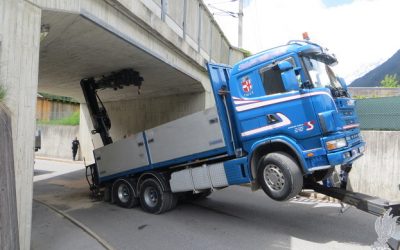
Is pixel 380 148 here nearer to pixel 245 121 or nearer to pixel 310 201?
pixel 310 201

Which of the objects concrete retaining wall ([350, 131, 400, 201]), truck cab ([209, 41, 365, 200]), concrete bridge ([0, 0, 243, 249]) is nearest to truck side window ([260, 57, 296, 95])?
truck cab ([209, 41, 365, 200])

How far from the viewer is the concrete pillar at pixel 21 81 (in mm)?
5105

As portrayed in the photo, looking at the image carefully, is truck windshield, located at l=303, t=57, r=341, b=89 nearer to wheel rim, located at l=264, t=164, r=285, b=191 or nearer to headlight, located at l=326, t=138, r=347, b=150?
headlight, located at l=326, t=138, r=347, b=150

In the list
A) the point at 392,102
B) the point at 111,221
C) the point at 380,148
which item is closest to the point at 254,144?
the point at 111,221

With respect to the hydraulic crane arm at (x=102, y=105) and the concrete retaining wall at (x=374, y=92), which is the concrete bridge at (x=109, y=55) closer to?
the hydraulic crane arm at (x=102, y=105)

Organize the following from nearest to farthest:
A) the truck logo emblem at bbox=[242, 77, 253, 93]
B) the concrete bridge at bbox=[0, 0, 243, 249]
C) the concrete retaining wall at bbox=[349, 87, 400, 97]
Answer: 1. the concrete bridge at bbox=[0, 0, 243, 249]
2. the truck logo emblem at bbox=[242, 77, 253, 93]
3. the concrete retaining wall at bbox=[349, 87, 400, 97]

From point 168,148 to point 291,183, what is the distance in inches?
136

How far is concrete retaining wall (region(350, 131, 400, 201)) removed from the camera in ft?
34.1

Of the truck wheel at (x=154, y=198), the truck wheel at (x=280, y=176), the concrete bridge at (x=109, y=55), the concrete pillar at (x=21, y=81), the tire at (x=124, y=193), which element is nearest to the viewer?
the concrete pillar at (x=21, y=81)

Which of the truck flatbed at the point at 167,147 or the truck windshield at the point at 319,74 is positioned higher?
the truck windshield at the point at 319,74

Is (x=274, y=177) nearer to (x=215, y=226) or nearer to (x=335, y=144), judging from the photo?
(x=335, y=144)

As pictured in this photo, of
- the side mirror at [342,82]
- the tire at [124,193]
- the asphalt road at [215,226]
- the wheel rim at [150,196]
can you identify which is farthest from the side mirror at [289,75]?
the tire at [124,193]

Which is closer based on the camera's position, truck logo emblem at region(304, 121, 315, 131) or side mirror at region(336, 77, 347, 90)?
truck logo emblem at region(304, 121, 315, 131)

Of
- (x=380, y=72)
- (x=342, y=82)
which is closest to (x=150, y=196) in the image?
(x=342, y=82)
